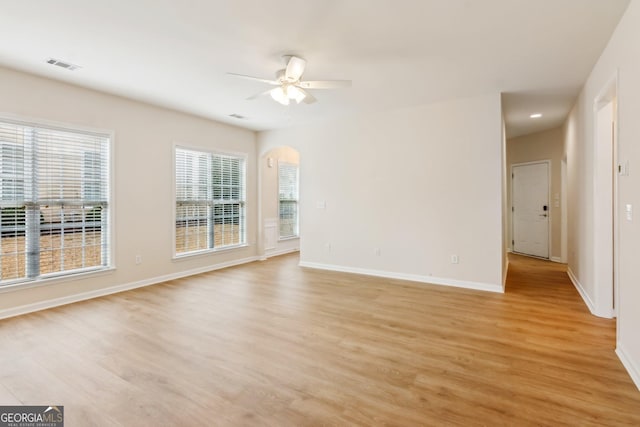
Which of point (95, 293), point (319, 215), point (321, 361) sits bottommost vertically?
point (321, 361)

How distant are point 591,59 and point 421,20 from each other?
6.83ft

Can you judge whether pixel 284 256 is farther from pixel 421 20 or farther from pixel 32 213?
pixel 421 20

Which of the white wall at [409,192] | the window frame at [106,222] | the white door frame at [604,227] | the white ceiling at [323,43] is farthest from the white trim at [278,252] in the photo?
the white door frame at [604,227]

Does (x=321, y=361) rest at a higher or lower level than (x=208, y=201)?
lower

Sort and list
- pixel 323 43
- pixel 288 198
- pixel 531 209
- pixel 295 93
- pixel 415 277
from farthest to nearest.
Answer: pixel 288 198, pixel 531 209, pixel 415 277, pixel 295 93, pixel 323 43

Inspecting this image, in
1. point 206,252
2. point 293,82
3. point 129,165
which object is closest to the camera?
point 293,82

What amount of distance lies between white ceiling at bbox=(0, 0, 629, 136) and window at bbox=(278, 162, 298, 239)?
3.31 m

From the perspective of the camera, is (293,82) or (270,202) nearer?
(293,82)

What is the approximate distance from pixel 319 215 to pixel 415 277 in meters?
2.06

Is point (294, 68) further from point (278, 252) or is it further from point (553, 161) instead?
point (553, 161)

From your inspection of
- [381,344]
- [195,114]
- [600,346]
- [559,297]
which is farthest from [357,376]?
[195,114]

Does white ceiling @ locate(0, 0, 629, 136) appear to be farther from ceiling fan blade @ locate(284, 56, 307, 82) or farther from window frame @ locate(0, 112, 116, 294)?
window frame @ locate(0, 112, 116, 294)

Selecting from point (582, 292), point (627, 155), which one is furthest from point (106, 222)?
point (582, 292)

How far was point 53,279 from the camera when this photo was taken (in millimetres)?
3756
